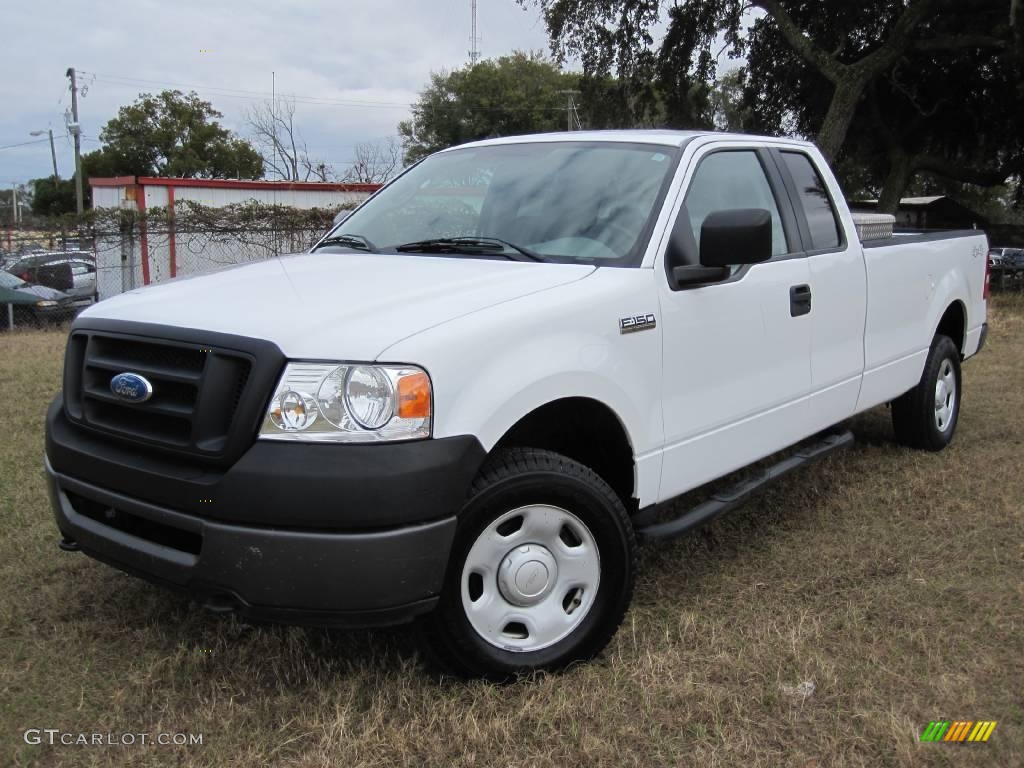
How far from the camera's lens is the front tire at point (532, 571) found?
2.82m

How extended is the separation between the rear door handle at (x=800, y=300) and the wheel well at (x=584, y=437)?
1237 millimetres

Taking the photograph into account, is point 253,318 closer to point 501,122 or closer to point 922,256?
point 922,256

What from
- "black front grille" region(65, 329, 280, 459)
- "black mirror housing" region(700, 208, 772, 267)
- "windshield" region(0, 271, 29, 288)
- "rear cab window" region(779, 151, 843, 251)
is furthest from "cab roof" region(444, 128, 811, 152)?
"windshield" region(0, 271, 29, 288)

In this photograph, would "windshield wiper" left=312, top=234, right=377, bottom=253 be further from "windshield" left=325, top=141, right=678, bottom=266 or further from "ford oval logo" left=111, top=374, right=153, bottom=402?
"ford oval logo" left=111, top=374, right=153, bottom=402

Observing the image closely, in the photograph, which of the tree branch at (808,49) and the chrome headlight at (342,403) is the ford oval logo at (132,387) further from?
the tree branch at (808,49)

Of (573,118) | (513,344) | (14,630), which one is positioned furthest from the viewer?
(573,118)

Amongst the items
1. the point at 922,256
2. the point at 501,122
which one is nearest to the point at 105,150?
the point at 501,122

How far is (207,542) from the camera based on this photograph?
260cm

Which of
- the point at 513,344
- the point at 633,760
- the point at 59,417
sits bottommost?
the point at 633,760

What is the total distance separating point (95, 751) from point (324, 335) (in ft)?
4.60

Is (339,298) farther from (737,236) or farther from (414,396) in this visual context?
(737,236)

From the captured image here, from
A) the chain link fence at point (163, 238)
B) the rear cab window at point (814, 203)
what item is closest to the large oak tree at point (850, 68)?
the chain link fence at point (163, 238)

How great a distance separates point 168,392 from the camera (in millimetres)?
2771

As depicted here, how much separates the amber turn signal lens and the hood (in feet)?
0.40
